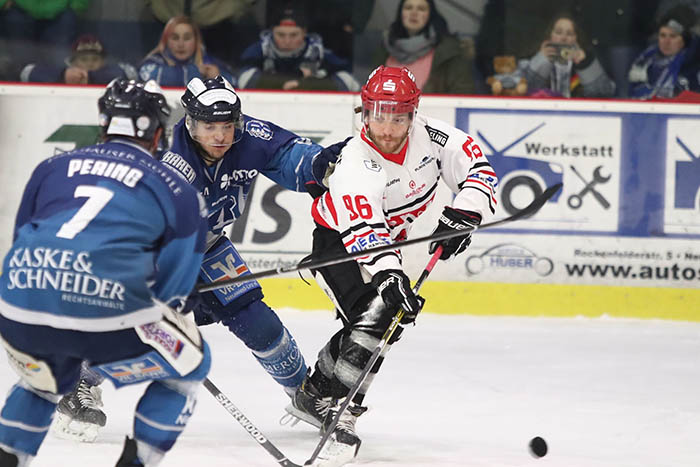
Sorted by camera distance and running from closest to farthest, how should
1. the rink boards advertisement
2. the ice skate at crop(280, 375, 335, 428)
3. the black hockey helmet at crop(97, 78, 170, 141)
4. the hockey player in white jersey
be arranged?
the black hockey helmet at crop(97, 78, 170, 141)
the hockey player in white jersey
the ice skate at crop(280, 375, 335, 428)
the rink boards advertisement

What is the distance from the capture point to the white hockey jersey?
3.15m

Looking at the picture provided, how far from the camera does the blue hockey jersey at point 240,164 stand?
11.2 feet

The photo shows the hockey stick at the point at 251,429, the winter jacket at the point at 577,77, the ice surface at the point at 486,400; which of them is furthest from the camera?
the winter jacket at the point at 577,77

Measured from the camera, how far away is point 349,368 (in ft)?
10.5

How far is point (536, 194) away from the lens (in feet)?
18.0

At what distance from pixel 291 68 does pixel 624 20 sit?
1.75 meters

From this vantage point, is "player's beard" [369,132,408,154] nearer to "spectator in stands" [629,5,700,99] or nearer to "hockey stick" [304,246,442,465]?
"hockey stick" [304,246,442,465]

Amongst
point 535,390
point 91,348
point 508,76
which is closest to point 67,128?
point 508,76

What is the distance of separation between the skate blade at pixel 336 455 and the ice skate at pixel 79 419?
2.33ft

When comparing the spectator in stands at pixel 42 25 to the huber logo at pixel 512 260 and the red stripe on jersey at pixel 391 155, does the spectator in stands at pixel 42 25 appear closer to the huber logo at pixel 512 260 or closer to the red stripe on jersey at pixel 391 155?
the huber logo at pixel 512 260

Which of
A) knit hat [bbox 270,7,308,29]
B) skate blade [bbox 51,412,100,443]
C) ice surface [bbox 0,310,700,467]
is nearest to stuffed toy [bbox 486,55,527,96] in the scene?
knit hat [bbox 270,7,308,29]

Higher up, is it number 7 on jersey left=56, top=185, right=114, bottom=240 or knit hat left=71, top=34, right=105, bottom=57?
number 7 on jersey left=56, top=185, right=114, bottom=240

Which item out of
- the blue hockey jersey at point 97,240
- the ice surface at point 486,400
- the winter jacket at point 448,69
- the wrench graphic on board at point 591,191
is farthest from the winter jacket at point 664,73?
the blue hockey jersey at point 97,240

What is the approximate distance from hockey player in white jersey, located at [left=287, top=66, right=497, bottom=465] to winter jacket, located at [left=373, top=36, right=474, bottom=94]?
217 centimetres
